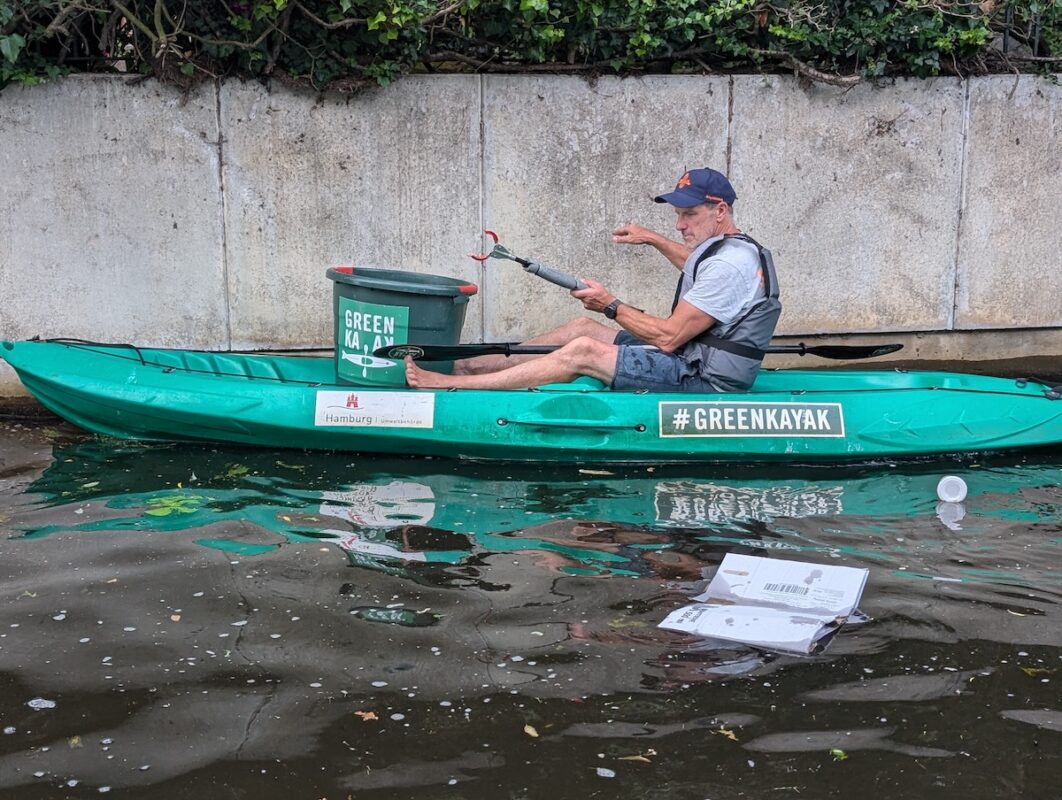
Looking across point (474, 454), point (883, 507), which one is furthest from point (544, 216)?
point (883, 507)

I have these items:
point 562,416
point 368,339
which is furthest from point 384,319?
point 562,416

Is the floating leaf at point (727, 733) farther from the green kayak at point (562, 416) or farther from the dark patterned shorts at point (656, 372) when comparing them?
the dark patterned shorts at point (656, 372)

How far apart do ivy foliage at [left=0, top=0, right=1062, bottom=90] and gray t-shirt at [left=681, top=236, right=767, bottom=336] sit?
2.06 metres

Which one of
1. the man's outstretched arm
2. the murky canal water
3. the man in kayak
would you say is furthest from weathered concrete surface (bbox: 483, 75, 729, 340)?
the murky canal water

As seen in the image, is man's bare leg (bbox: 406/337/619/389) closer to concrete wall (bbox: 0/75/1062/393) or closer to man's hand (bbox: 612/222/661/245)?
man's hand (bbox: 612/222/661/245)

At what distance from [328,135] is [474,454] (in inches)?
94.7

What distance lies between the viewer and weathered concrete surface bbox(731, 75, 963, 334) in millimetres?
7400

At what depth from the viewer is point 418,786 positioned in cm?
290

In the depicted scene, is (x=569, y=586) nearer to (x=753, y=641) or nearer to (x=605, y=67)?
(x=753, y=641)

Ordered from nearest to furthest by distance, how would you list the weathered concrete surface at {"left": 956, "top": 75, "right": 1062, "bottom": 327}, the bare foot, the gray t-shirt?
the gray t-shirt, the bare foot, the weathered concrete surface at {"left": 956, "top": 75, "right": 1062, "bottom": 327}

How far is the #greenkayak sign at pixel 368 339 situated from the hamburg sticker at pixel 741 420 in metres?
1.39

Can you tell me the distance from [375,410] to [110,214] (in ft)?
7.88

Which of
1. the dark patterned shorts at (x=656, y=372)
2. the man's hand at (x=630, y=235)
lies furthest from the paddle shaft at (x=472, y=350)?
the man's hand at (x=630, y=235)

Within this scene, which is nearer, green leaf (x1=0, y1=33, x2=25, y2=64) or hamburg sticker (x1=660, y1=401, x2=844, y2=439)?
hamburg sticker (x1=660, y1=401, x2=844, y2=439)
